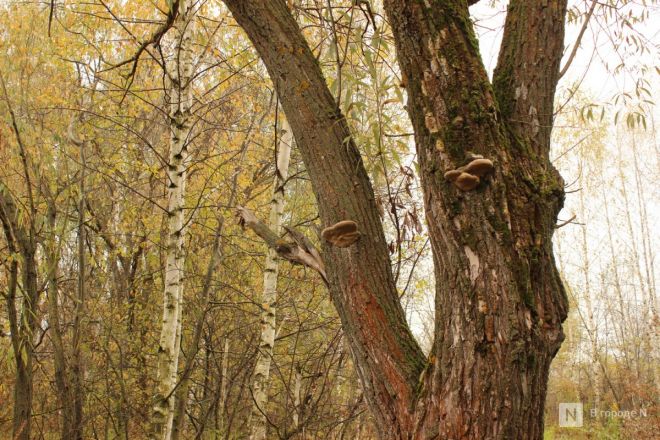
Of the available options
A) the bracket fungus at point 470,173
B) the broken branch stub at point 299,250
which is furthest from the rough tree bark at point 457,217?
the broken branch stub at point 299,250

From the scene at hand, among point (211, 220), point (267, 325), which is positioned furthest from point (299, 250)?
point (211, 220)

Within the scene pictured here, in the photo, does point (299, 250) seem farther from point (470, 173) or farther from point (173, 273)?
point (173, 273)

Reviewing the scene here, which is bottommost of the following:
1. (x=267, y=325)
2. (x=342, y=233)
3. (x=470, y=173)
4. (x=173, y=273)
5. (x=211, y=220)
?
(x=342, y=233)

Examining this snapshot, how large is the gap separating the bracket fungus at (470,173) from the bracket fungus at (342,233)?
355 millimetres

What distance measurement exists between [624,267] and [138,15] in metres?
18.3

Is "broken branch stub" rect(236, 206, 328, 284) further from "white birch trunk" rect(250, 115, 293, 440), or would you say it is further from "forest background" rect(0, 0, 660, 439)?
"white birch trunk" rect(250, 115, 293, 440)

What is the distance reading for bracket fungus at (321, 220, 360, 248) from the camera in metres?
1.85

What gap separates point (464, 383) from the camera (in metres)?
1.64

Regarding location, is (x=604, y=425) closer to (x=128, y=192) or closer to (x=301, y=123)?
(x=128, y=192)

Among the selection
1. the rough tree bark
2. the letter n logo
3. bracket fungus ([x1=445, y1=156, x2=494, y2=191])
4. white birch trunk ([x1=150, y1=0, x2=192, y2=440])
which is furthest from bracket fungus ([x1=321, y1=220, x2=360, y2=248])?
the letter n logo

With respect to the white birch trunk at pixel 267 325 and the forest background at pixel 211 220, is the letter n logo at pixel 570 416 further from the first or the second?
the white birch trunk at pixel 267 325

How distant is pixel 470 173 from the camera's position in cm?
166

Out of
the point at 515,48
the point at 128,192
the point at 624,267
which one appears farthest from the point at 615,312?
the point at 515,48

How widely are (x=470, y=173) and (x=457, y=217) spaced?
134 millimetres
